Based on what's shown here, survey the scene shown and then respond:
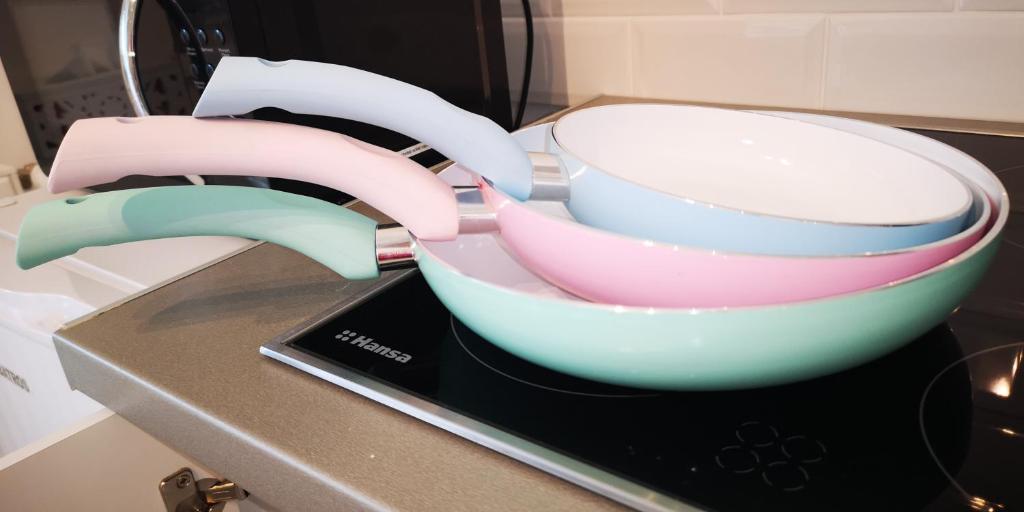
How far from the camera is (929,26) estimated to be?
26.9 inches

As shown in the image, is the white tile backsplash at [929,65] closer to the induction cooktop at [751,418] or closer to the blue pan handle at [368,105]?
the induction cooktop at [751,418]

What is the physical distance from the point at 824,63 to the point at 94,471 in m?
0.72

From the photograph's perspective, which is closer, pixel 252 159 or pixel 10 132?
pixel 252 159

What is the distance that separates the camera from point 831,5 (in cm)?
72

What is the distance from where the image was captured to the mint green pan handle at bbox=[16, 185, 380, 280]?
420 mm

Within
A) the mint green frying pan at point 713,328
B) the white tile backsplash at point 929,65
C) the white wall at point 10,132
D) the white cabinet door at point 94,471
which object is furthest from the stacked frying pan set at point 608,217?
the white wall at point 10,132

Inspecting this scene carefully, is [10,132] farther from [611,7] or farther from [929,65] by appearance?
[929,65]

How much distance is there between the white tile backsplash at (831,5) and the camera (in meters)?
0.68

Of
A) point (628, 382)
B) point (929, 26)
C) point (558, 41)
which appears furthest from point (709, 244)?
point (558, 41)

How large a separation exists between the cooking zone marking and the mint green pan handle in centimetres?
3

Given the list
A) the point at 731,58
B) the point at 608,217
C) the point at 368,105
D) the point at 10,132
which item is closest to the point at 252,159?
the point at 368,105

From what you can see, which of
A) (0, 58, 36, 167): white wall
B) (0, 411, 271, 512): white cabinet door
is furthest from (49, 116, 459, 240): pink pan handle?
(0, 58, 36, 167): white wall

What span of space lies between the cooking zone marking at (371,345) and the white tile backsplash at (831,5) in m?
0.56

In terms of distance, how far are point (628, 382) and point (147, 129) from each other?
0.85 ft
